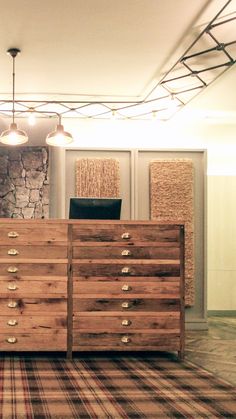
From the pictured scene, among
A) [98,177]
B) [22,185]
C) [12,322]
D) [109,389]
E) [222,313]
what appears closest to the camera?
[109,389]

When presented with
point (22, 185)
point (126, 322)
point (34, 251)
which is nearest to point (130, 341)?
point (126, 322)

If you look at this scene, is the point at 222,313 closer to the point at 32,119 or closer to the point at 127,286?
the point at 32,119

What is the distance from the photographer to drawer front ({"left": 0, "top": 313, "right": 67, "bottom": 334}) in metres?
4.98

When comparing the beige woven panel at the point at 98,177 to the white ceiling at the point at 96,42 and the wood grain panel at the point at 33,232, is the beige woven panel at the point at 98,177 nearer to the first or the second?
the white ceiling at the point at 96,42

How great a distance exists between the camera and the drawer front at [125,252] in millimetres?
5121

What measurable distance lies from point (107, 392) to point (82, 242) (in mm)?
1524

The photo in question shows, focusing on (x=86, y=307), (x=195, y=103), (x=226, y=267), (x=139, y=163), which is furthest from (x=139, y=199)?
(x=86, y=307)

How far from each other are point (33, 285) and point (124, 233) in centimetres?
90

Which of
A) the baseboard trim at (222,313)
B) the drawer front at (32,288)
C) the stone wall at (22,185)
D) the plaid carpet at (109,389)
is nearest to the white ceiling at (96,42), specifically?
the stone wall at (22,185)

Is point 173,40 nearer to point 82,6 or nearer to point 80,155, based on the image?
point 82,6

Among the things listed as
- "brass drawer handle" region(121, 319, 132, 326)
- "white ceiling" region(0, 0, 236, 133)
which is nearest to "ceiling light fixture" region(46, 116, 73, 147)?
"white ceiling" region(0, 0, 236, 133)

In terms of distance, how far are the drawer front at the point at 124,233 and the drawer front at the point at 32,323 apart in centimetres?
70

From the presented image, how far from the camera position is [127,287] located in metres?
5.13

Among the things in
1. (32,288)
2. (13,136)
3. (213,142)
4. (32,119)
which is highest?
(32,119)
